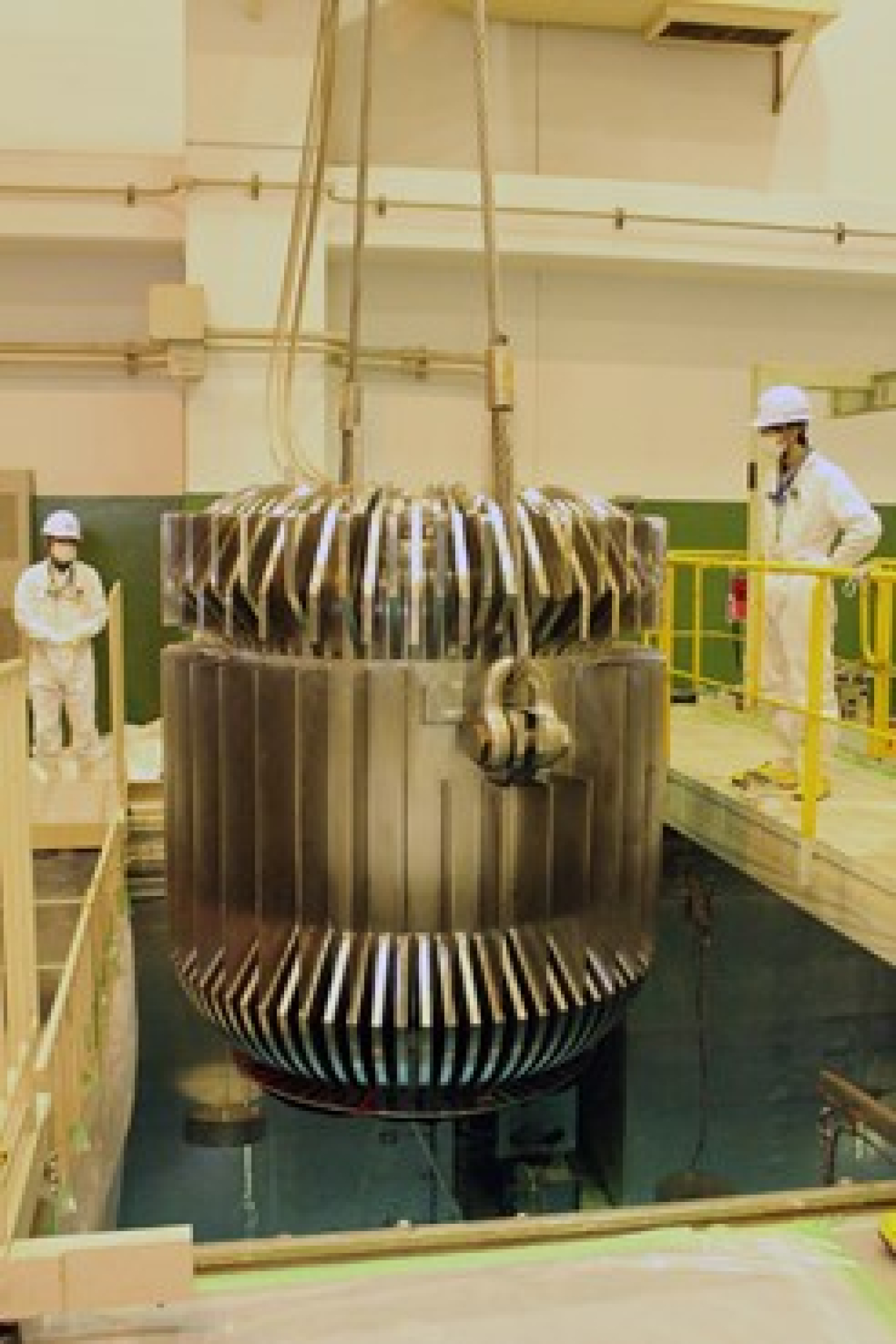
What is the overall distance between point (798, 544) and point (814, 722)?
0.89 m

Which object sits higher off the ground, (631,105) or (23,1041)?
(631,105)

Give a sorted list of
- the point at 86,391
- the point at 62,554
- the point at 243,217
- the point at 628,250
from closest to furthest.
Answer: the point at 62,554 → the point at 243,217 → the point at 628,250 → the point at 86,391

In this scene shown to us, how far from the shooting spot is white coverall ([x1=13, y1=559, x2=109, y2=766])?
18.3 ft

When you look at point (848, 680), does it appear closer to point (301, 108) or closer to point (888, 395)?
point (888, 395)

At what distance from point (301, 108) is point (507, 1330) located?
5598 millimetres

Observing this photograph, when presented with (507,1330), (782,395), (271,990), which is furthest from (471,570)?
(782,395)

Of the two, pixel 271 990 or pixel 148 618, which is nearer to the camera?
pixel 271 990

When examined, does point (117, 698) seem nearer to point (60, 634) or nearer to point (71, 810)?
point (71, 810)

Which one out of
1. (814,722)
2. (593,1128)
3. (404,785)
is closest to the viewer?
(404,785)

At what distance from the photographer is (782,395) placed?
381cm

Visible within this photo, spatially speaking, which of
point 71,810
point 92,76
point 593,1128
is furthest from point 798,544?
point 92,76

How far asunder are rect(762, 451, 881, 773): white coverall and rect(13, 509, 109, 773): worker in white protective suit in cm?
311

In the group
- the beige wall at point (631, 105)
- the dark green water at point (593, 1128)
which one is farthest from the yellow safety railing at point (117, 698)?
the beige wall at point (631, 105)

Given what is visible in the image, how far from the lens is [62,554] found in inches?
220
